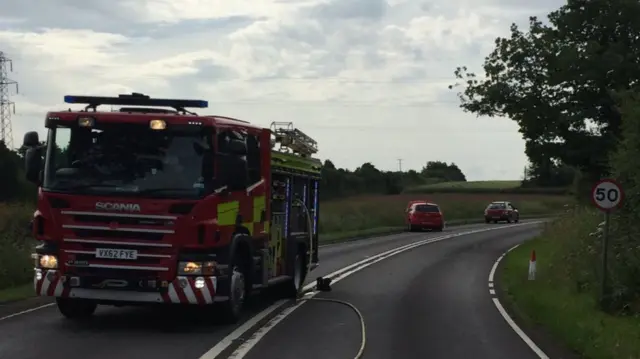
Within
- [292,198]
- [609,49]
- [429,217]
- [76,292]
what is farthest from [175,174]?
[429,217]

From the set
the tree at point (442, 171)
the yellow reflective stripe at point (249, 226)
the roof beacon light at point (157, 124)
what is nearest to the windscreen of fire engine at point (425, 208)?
the yellow reflective stripe at point (249, 226)

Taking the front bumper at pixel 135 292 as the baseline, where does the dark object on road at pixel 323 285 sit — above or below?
below

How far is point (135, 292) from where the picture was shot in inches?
486

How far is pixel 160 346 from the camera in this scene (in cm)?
1143

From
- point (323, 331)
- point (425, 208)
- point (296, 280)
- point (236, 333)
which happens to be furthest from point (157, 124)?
point (425, 208)

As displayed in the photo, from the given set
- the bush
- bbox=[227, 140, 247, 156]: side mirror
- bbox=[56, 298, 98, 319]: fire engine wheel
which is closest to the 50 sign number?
bbox=[227, 140, 247, 156]: side mirror

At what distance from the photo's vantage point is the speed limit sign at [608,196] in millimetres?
16688

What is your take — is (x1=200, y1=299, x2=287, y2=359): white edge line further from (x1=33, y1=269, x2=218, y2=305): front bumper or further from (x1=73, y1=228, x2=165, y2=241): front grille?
(x1=73, y1=228, x2=165, y2=241): front grille

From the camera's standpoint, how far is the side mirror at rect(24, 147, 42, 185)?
12.6m

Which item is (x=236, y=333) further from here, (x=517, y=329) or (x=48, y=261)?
(x=517, y=329)

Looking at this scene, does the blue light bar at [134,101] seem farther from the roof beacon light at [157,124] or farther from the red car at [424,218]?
the red car at [424,218]

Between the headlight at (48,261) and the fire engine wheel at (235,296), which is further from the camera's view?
the fire engine wheel at (235,296)

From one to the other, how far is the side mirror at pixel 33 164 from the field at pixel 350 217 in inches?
189

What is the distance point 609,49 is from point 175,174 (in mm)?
29280
